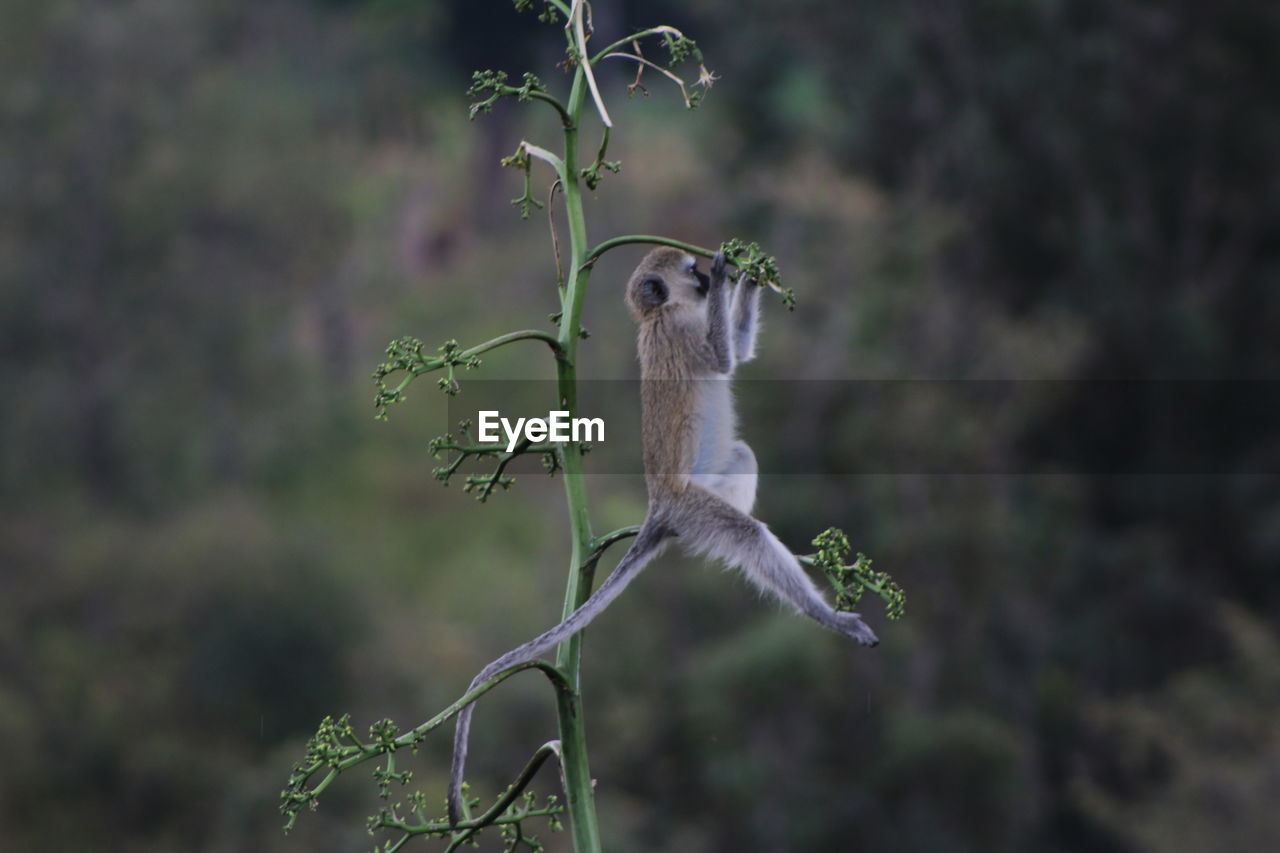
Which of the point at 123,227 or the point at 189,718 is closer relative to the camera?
the point at 189,718

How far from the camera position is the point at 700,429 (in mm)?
4434

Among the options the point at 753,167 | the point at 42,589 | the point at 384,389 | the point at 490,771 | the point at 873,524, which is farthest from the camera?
the point at 753,167

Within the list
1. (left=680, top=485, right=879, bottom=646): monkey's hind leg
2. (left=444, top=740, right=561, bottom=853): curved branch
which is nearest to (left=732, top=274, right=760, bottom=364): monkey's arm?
(left=680, top=485, right=879, bottom=646): monkey's hind leg

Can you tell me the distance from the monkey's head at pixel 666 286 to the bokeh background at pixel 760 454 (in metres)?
11.4

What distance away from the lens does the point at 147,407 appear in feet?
75.9

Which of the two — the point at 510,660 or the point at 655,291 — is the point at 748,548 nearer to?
the point at 655,291

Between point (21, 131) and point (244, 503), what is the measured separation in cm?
618

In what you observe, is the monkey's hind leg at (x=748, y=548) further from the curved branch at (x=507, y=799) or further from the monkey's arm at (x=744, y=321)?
the curved branch at (x=507, y=799)

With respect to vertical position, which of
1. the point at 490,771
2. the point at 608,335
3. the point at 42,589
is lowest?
the point at 490,771

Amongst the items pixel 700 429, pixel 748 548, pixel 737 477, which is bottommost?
pixel 748 548

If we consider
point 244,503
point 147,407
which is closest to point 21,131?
point 147,407

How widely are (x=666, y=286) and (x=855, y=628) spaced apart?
1530 mm

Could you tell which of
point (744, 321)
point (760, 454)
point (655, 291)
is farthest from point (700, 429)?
point (760, 454)

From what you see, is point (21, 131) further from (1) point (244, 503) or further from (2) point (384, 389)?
(2) point (384, 389)
